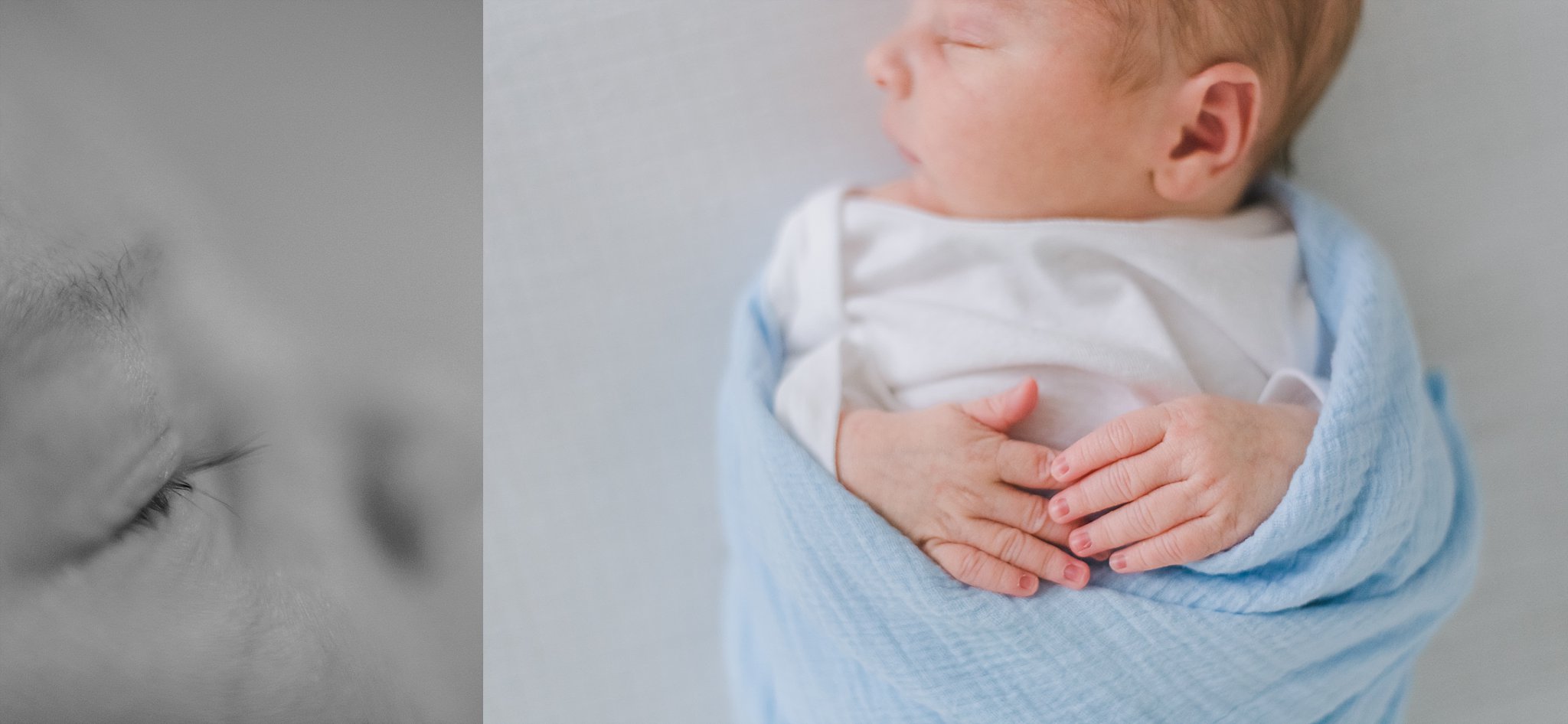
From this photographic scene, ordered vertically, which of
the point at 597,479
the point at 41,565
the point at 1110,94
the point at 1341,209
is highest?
the point at 1110,94

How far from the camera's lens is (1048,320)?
2.36ft

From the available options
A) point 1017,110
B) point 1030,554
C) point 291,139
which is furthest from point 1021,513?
point 291,139

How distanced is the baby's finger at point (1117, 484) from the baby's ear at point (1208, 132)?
21cm

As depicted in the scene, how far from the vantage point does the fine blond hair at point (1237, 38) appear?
2.20 feet

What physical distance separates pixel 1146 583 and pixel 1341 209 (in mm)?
439

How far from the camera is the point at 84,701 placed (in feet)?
1.86

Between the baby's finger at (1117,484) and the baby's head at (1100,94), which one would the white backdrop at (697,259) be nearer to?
the baby's head at (1100,94)

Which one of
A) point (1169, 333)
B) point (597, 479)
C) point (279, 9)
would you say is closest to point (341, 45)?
point (279, 9)

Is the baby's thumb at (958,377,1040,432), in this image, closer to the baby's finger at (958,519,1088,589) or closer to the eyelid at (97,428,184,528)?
the baby's finger at (958,519,1088,589)

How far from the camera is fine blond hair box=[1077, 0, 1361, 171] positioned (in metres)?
0.67

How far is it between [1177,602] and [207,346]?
597 millimetres

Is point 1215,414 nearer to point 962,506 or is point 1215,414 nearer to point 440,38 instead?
point 962,506

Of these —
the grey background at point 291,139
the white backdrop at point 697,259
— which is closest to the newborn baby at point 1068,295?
the white backdrop at point 697,259

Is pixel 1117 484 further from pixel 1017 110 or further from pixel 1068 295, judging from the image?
pixel 1017 110
